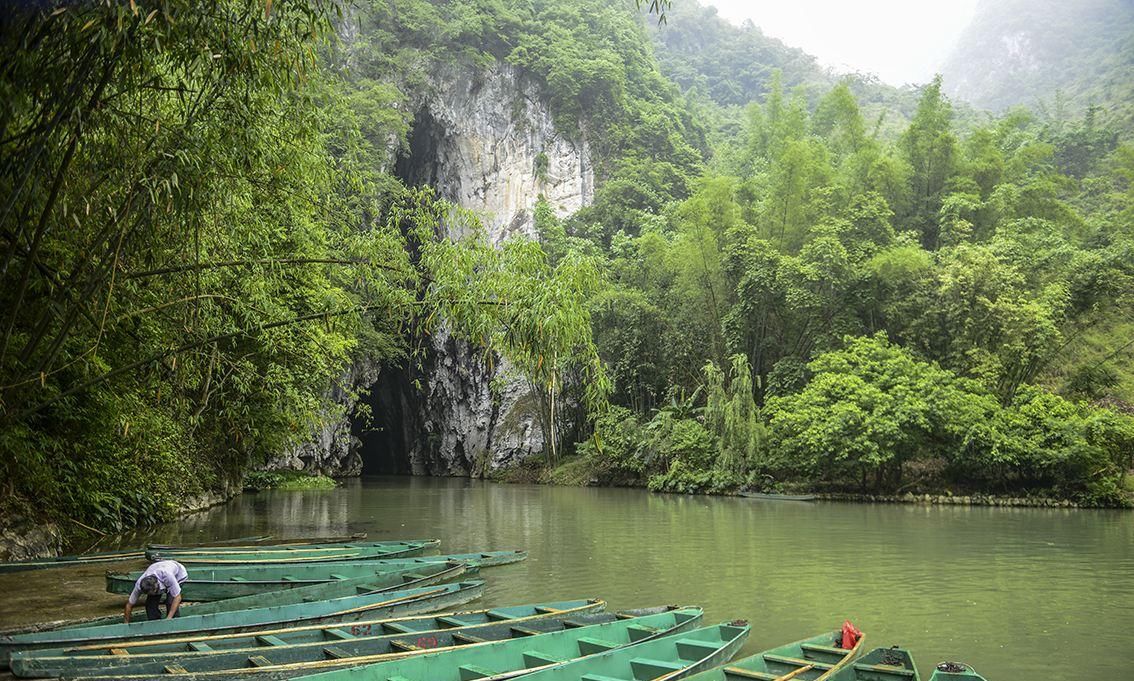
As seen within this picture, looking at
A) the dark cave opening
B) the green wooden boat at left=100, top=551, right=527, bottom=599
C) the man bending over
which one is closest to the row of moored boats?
the man bending over

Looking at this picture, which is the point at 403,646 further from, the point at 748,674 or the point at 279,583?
the point at 279,583

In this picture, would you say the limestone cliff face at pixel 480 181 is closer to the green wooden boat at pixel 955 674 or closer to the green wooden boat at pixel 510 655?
the green wooden boat at pixel 510 655

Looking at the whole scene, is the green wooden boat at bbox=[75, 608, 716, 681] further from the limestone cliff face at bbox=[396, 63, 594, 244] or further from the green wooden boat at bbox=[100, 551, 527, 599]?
the limestone cliff face at bbox=[396, 63, 594, 244]

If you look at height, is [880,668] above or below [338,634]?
below

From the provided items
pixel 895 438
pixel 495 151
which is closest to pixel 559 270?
pixel 895 438

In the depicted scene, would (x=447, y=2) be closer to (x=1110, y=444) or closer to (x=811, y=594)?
(x=1110, y=444)

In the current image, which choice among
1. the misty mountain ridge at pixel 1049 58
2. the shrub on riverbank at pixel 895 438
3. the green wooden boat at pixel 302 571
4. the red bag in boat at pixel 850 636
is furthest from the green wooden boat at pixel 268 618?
the misty mountain ridge at pixel 1049 58

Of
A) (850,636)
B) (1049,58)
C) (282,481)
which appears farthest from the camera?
(1049,58)

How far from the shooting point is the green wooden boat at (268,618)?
15.0 feet

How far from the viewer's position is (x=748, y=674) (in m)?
4.46

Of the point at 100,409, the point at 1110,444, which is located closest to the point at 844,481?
the point at 1110,444

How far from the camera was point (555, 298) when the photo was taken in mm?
6801

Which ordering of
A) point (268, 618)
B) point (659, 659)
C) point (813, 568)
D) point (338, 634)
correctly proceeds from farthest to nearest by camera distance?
point (813, 568) → point (268, 618) → point (338, 634) → point (659, 659)

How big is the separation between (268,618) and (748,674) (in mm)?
3615
